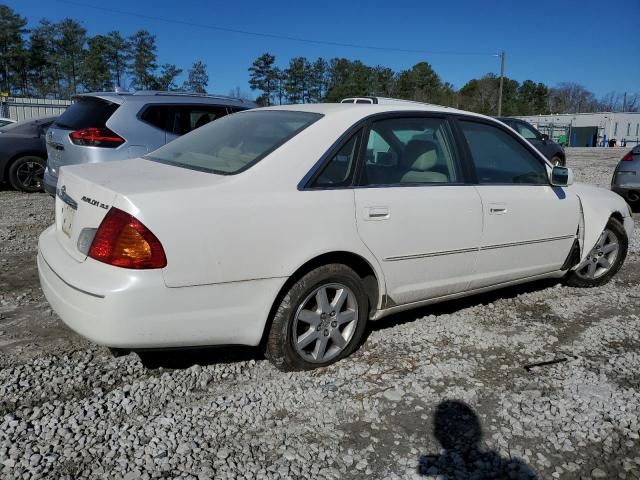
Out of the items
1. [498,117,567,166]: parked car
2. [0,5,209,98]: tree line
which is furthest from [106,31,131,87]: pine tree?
[498,117,567,166]: parked car

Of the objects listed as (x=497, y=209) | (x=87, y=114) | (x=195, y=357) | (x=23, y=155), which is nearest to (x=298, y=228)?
(x=195, y=357)

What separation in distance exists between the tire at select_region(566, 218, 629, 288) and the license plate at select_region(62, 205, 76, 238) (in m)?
4.10

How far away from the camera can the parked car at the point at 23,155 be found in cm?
959

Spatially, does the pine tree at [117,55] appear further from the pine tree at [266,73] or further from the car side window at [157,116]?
the car side window at [157,116]

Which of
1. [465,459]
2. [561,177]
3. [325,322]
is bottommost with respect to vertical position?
[465,459]

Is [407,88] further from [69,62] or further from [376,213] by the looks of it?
[376,213]

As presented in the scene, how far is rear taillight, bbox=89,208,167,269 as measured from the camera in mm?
2578

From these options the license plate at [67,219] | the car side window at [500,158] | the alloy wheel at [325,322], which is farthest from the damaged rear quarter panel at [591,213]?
the license plate at [67,219]

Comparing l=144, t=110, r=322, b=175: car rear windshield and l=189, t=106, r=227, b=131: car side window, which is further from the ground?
l=189, t=106, r=227, b=131: car side window

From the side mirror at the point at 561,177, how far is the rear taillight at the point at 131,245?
3.15m

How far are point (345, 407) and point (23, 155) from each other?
903 cm

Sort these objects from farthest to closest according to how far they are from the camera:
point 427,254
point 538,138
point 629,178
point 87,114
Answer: point 538,138 → point 629,178 → point 87,114 → point 427,254

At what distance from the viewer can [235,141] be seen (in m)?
3.45

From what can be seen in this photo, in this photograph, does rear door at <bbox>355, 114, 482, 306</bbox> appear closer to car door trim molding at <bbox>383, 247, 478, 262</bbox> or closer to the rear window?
car door trim molding at <bbox>383, 247, 478, 262</bbox>
